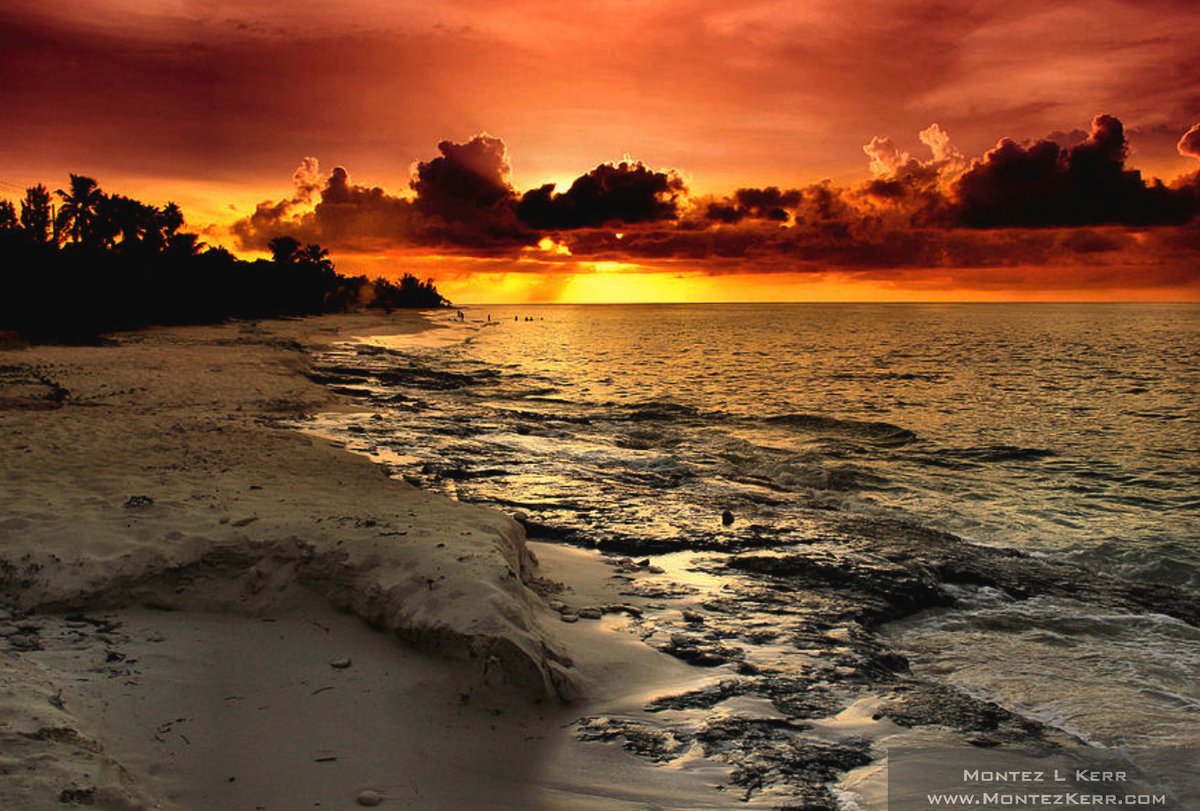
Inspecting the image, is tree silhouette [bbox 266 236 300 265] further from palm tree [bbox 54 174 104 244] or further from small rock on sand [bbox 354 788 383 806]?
small rock on sand [bbox 354 788 383 806]

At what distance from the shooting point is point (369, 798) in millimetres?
4480

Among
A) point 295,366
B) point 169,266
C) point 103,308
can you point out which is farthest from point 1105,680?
point 169,266

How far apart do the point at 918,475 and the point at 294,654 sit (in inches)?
646

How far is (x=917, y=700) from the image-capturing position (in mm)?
6516

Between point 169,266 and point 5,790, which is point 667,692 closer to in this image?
point 5,790

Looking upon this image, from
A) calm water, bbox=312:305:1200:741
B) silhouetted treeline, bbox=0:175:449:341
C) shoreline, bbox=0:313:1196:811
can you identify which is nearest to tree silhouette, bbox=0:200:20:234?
silhouetted treeline, bbox=0:175:449:341

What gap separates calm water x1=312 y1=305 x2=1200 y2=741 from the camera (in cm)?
782

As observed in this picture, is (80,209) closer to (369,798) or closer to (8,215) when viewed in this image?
(8,215)

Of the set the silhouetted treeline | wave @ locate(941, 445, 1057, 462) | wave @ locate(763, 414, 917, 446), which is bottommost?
wave @ locate(941, 445, 1057, 462)

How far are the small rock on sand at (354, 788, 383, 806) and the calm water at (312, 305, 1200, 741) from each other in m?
5.48

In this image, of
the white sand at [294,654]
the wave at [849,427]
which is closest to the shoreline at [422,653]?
the white sand at [294,654]

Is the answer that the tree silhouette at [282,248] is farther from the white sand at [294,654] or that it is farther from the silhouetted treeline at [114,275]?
the white sand at [294,654]

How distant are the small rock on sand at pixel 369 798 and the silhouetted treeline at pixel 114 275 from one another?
140ft

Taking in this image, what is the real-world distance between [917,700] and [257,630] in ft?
19.4
